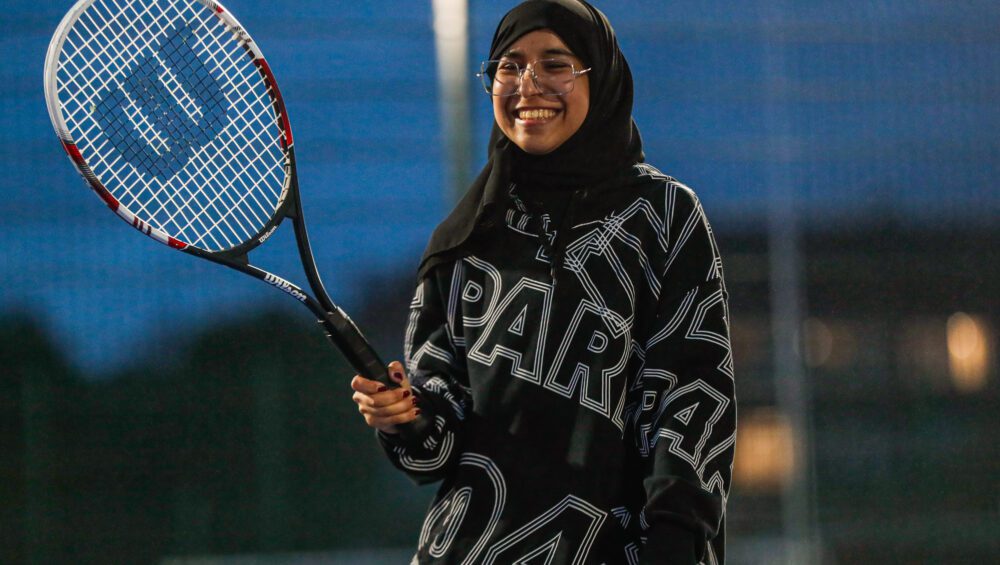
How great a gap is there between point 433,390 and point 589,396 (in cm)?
→ 22

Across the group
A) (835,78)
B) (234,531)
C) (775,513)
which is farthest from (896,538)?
(234,531)

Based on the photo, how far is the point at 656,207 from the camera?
1.55 m

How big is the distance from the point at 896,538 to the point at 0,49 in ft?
9.74

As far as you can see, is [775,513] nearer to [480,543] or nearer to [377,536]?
[377,536]

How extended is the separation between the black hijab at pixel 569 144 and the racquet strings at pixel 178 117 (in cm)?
30

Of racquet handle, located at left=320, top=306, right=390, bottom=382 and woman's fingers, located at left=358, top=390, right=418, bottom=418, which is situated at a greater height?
racquet handle, located at left=320, top=306, right=390, bottom=382

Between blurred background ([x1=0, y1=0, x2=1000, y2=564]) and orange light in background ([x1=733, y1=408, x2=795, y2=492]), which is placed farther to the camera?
orange light in background ([x1=733, y1=408, x2=795, y2=492])

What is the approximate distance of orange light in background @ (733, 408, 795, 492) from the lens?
353 centimetres

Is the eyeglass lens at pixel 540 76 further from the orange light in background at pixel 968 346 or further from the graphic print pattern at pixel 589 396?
the orange light in background at pixel 968 346

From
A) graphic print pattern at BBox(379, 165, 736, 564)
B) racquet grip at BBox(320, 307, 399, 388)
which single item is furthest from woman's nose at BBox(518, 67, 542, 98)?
racquet grip at BBox(320, 307, 399, 388)

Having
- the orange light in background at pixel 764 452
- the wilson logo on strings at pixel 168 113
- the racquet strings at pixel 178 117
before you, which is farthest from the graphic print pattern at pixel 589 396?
the orange light in background at pixel 764 452

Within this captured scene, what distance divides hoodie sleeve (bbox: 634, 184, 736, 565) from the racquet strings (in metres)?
0.56

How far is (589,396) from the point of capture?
Answer: 1490 millimetres

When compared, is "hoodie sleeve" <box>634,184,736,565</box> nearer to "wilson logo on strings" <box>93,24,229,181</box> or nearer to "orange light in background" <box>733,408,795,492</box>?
"wilson logo on strings" <box>93,24,229,181</box>
